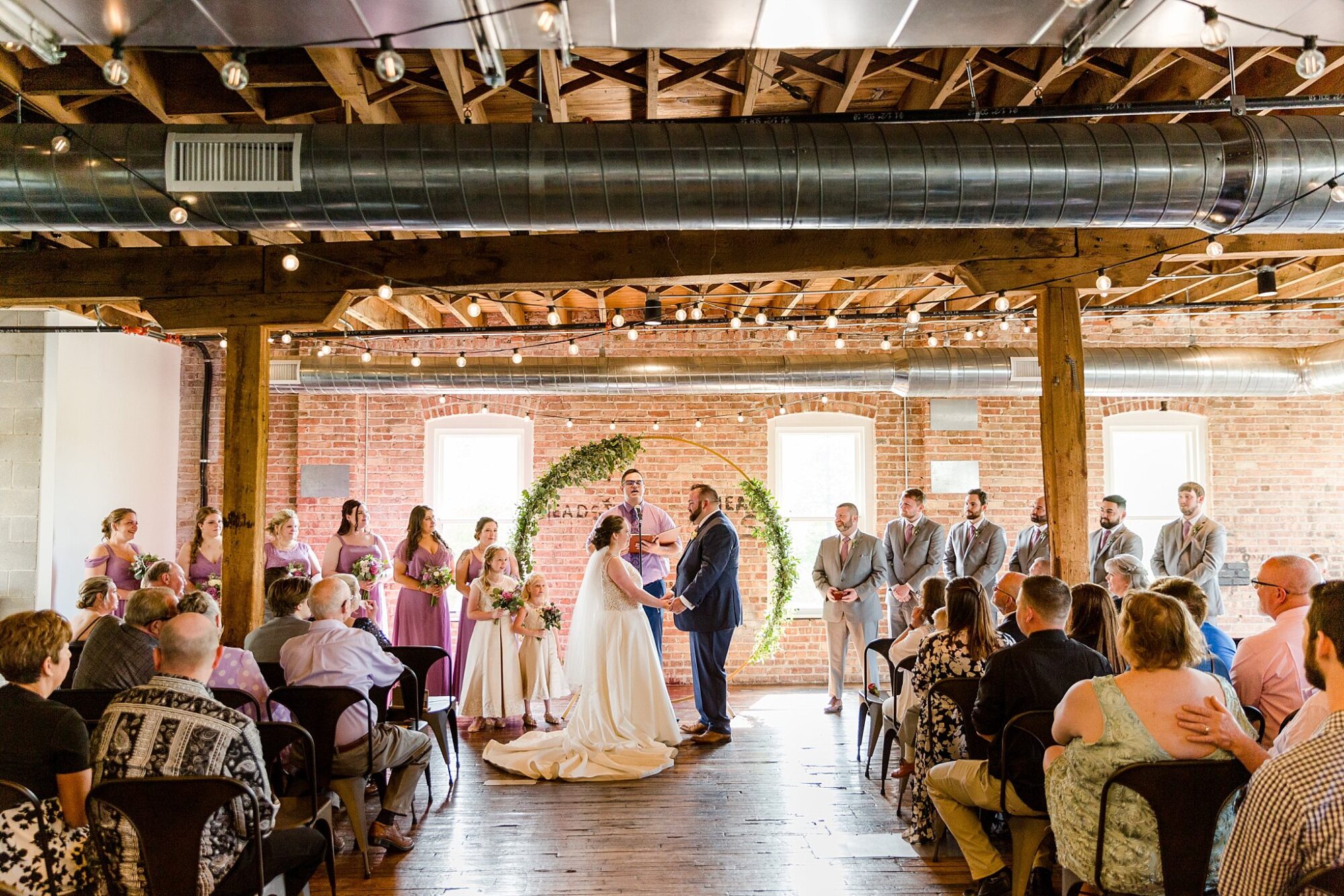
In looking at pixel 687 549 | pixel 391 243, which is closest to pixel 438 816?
pixel 687 549

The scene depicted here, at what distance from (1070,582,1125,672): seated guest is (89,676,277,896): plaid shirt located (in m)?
3.40

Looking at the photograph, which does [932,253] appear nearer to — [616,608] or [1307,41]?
[1307,41]

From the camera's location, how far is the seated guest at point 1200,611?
405cm

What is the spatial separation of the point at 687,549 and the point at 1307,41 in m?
5.02

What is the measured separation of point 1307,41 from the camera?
3.06m

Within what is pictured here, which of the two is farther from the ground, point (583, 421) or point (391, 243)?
point (391, 243)

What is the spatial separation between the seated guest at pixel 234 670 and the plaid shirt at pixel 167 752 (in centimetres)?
125

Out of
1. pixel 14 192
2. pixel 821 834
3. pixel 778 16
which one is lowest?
pixel 821 834

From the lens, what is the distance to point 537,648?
7129 mm

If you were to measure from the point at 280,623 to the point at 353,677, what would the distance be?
76 cm

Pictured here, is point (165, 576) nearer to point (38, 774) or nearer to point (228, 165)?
point (228, 165)

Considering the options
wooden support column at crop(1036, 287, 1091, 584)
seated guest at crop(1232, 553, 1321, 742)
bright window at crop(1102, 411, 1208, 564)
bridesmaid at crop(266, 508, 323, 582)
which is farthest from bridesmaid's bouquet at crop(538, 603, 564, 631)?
bright window at crop(1102, 411, 1208, 564)

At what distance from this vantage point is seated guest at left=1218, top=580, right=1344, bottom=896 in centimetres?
200

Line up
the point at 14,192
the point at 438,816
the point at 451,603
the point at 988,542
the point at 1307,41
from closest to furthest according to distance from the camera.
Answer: the point at 1307,41 < the point at 14,192 < the point at 438,816 < the point at 988,542 < the point at 451,603
